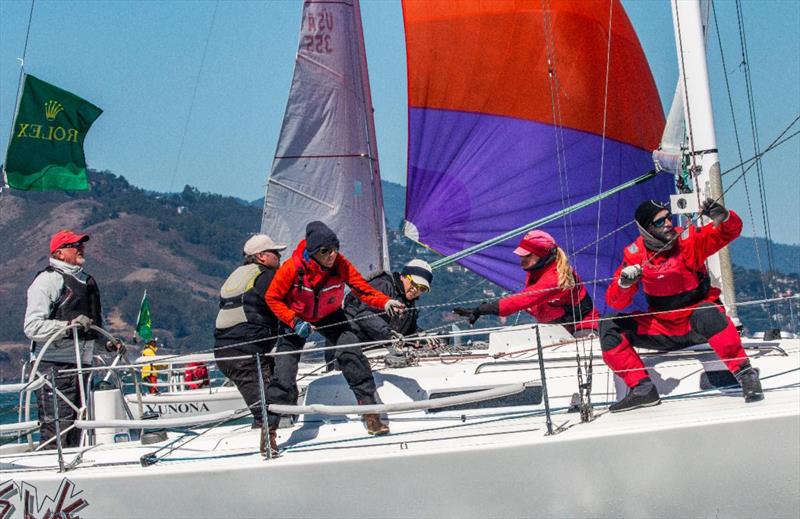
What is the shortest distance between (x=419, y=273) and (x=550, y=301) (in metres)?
1.33

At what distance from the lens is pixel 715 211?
5.14 metres

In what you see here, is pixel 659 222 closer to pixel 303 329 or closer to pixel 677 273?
pixel 677 273

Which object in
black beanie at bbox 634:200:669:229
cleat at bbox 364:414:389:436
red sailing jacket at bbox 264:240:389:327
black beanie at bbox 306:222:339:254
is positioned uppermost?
black beanie at bbox 306:222:339:254

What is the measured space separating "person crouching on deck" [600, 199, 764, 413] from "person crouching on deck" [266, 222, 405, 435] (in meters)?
1.11

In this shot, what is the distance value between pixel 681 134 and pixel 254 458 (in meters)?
3.57

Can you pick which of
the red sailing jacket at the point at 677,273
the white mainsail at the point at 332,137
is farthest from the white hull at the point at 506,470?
the white mainsail at the point at 332,137

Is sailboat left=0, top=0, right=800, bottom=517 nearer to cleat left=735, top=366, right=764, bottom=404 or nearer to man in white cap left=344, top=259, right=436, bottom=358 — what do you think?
cleat left=735, top=366, right=764, bottom=404

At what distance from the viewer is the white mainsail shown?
12930 mm

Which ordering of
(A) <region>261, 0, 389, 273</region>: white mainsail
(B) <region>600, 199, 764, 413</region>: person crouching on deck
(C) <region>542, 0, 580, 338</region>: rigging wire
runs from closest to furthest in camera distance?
(B) <region>600, 199, 764, 413</region>: person crouching on deck
(C) <region>542, 0, 580, 338</region>: rigging wire
(A) <region>261, 0, 389, 273</region>: white mainsail

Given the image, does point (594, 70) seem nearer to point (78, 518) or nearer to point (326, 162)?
point (326, 162)

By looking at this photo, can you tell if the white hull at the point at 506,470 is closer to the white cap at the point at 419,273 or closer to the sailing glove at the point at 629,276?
the sailing glove at the point at 629,276

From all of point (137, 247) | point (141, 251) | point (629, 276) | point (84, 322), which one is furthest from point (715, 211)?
point (137, 247)

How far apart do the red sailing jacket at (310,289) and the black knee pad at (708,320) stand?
1.57 meters

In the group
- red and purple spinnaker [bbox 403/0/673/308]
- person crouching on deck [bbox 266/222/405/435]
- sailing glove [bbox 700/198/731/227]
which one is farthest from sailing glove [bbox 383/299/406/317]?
red and purple spinnaker [bbox 403/0/673/308]
